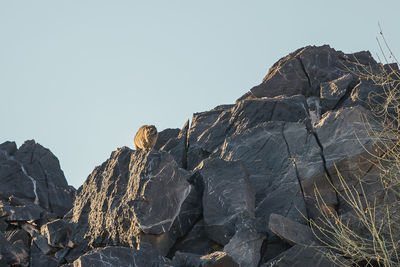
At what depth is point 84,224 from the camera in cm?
2041

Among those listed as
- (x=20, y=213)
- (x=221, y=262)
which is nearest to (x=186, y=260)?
(x=221, y=262)

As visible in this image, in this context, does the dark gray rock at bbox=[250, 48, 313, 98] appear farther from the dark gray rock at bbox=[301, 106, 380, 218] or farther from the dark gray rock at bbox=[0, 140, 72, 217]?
the dark gray rock at bbox=[0, 140, 72, 217]

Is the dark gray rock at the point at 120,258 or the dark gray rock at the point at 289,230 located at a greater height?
the dark gray rock at the point at 120,258

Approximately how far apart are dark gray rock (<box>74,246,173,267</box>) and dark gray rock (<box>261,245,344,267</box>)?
8.69 ft

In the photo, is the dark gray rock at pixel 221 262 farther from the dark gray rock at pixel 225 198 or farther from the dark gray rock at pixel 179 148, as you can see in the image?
the dark gray rock at pixel 179 148

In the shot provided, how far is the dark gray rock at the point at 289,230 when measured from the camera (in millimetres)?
16484

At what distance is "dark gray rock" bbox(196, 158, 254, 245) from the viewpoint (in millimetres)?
17812

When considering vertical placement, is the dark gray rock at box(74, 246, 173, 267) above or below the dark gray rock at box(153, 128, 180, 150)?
below

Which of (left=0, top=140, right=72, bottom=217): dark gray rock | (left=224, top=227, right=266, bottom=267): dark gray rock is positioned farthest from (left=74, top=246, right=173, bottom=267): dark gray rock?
(left=0, top=140, right=72, bottom=217): dark gray rock

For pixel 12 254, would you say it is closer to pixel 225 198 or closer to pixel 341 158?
pixel 225 198

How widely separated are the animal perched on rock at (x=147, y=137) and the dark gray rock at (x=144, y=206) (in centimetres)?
344

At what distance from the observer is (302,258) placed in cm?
1573

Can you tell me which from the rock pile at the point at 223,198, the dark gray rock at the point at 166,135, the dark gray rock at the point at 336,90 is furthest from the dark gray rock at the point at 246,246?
the dark gray rock at the point at 166,135

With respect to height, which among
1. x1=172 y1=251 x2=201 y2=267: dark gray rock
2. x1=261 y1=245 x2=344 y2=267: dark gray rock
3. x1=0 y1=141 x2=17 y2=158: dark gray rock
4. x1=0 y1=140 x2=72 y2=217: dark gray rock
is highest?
x1=0 y1=141 x2=17 y2=158: dark gray rock
